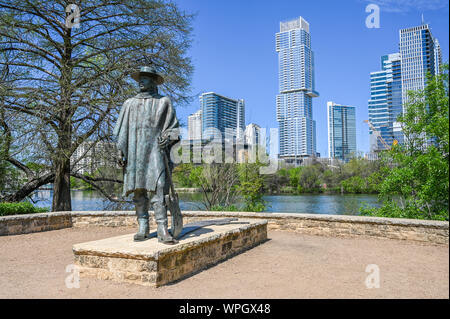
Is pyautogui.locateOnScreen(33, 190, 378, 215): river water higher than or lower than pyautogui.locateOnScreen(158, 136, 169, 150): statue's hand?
lower

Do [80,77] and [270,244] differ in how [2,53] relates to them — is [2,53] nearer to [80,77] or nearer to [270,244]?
[80,77]

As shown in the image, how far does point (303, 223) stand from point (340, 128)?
102 m

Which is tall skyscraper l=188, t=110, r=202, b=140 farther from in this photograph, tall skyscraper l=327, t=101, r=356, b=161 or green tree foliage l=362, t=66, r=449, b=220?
tall skyscraper l=327, t=101, r=356, b=161

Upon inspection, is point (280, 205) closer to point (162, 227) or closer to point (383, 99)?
point (162, 227)

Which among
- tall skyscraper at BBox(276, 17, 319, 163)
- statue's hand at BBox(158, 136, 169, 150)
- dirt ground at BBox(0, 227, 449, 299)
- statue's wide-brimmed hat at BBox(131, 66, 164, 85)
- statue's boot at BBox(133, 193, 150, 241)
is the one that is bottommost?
dirt ground at BBox(0, 227, 449, 299)

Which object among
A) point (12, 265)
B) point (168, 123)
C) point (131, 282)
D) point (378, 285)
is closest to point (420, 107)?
point (378, 285)

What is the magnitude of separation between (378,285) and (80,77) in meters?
9.89

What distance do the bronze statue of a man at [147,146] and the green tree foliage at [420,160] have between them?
5146 millimetres

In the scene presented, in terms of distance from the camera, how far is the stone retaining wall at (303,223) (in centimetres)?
631

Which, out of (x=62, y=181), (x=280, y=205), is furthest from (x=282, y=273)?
(x=280, y=205)

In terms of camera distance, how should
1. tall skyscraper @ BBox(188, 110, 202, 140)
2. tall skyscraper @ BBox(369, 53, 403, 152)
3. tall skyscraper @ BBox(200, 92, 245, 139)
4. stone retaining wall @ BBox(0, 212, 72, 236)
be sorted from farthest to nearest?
tall skyscraper @ BBox(369, 53, 403, 152) < tall skyscraper @ BBox(200, 92, 245, 139) < tall skyscraper @ BBox(188, 110, 202, 140) < stone retaining wall @ BBox(0, 212, 72, 236)

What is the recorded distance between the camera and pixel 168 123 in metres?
4.64

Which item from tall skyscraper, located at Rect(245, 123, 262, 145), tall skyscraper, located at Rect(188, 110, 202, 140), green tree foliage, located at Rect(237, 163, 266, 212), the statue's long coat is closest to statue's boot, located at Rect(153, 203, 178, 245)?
the statue's long coat

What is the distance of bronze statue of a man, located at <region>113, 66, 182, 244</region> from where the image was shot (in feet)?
14.9
